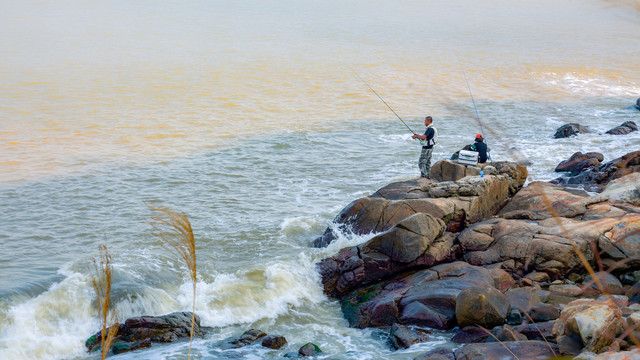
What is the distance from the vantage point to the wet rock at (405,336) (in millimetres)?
10062

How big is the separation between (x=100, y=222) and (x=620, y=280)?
38.6ft

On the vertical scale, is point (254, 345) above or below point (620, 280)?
below

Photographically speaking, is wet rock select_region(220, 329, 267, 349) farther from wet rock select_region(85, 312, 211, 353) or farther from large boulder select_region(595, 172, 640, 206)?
large boulder select_region(595, 172, 640, 206)

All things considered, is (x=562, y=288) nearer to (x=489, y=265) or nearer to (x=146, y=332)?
(x=489, y=265)

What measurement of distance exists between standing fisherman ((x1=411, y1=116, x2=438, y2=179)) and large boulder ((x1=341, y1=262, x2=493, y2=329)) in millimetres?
5004

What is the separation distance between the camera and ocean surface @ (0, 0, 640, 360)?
39.0 ft

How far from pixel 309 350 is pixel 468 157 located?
7984mm

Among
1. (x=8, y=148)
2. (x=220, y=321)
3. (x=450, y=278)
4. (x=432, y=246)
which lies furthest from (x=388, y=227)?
(x=8, y=148)

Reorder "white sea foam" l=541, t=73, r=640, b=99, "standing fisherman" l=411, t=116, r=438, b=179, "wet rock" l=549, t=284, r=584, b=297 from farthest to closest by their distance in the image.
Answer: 1. "white sea foam" l=541, t=73, r=640, b=99
2. "standing fisherman" l=411, t=116, r=438, b=179
3. "wet rock" l=549, t=284, r=584, b=297

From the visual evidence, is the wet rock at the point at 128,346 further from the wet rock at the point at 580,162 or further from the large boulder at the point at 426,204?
the wet rock at the point at 580,162

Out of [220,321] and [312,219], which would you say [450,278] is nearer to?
[220,321]

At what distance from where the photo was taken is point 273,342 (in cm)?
1041

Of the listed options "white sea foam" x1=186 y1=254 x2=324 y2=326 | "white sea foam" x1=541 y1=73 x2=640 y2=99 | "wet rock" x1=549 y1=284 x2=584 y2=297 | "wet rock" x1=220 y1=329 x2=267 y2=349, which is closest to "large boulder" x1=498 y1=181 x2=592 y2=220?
"wet rock" x1=549 y1=284 x2=584 y2=297

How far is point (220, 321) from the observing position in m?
11.8
